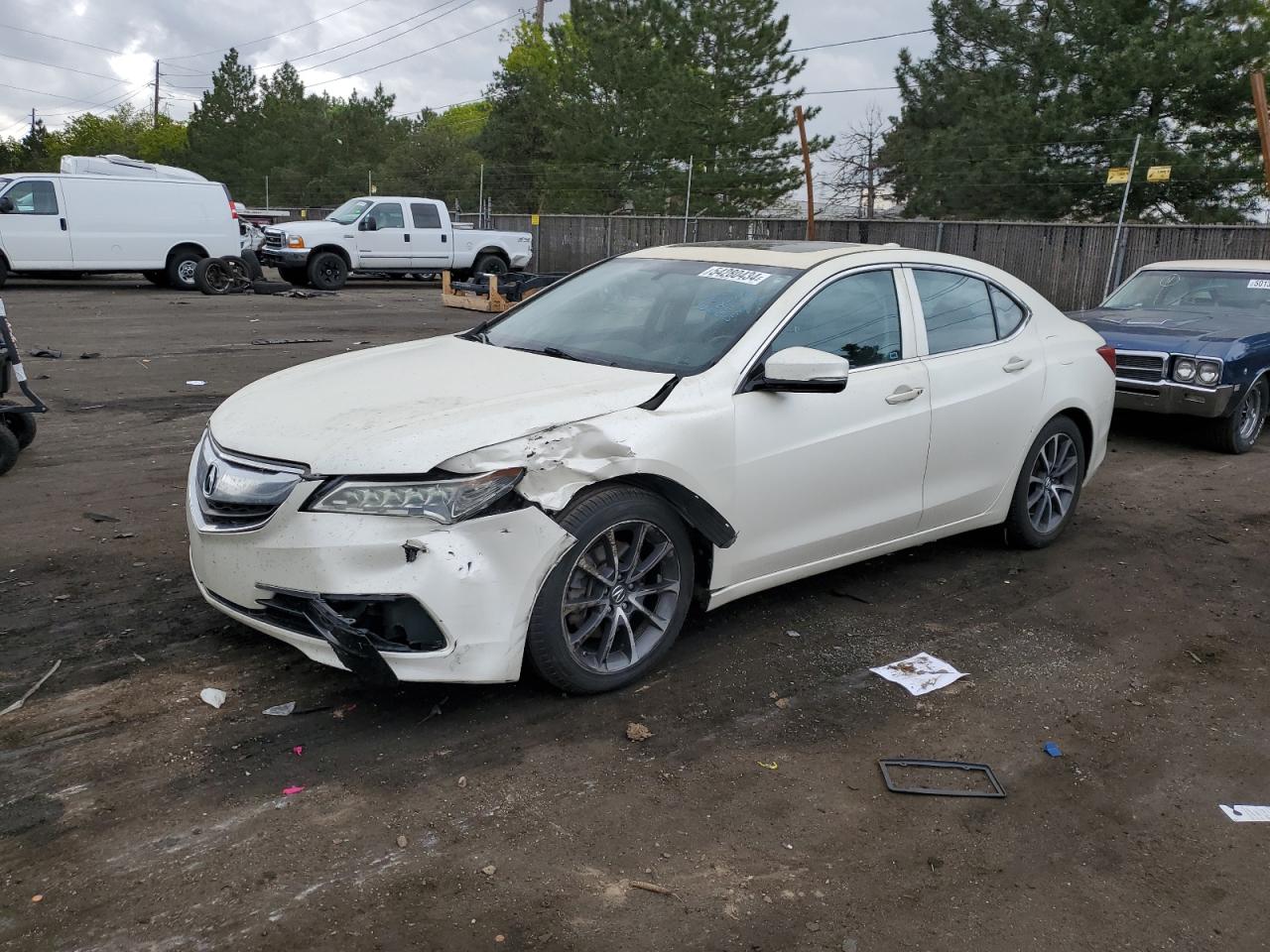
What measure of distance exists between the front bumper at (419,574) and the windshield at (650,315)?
1087mm

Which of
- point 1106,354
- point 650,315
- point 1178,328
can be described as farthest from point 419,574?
point 1178,328

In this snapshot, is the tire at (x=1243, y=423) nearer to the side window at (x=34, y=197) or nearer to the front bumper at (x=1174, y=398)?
the front bumper at (x=1174, y=398)

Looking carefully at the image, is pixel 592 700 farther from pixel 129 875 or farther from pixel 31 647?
pixel 31 647

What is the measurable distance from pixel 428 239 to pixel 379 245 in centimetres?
112

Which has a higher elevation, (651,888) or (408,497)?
(408,497)

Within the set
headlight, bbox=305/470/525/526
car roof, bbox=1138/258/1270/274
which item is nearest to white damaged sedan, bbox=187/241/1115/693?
headlight, bbox=305/470/525/526

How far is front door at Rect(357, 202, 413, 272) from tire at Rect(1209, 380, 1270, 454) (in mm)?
19279

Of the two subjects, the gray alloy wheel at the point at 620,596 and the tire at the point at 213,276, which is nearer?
the gray alloy wheel at the point at 620,596

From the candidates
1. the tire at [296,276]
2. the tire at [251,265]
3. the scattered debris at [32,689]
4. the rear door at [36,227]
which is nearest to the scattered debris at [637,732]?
the scattered debris at [32,689]

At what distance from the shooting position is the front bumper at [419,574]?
3.39m

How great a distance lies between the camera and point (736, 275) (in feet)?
15.6

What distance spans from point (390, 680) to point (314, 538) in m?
0.53

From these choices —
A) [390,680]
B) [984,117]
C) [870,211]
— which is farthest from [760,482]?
[870,211]

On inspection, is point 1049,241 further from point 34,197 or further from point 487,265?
point 34,197
